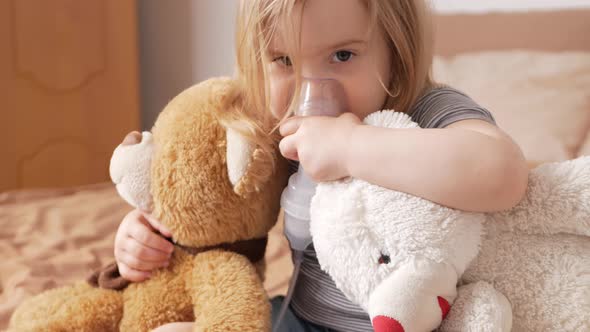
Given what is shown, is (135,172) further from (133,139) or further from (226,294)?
(226,294)

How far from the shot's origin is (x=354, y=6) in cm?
66

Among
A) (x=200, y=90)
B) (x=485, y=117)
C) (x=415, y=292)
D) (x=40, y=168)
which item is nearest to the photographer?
(x=415, y=292)

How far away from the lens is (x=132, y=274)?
754 mm

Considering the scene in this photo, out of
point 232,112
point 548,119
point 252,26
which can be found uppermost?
point 252,26

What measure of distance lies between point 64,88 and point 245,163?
158cm

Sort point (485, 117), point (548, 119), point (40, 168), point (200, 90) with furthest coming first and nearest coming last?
1. point (40, 168)
2. point (548, 119)
3. point (200, 90)
4. point (485, 117)

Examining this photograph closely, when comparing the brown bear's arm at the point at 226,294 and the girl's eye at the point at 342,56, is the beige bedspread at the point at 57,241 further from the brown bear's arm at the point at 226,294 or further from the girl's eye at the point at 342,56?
the girl's eye at the point at 342,56

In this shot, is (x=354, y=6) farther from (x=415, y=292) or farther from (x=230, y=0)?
(x=230, y=0)

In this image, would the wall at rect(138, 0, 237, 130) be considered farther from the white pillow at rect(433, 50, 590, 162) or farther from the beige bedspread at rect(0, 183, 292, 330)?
the white pillow at rect(433, 50, 590, 162)

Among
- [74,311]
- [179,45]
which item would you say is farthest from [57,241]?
[179,45]

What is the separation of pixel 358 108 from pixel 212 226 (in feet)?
0.72

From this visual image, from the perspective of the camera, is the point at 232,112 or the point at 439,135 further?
the point at 232,112

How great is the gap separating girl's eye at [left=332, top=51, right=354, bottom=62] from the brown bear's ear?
13cm

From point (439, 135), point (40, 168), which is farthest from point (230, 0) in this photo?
point (439, 135)
